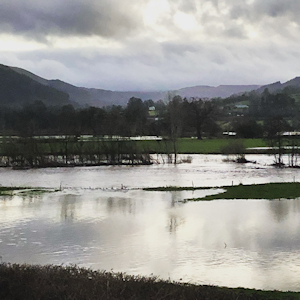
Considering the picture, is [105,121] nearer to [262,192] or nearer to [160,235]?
[262,192]

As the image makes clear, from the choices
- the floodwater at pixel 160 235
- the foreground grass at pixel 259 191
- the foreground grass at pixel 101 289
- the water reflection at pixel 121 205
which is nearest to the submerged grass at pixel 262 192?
the foreground grass at pixel 259 191

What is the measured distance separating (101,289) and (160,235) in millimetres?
8094

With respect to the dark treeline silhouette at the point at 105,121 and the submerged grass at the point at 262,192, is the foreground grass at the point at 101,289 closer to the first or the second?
the submerged grass at the point at 262,192

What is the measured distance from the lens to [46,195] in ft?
101

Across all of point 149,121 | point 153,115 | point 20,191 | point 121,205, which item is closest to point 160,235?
point 121,205

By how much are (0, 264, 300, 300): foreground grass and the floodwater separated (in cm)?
153

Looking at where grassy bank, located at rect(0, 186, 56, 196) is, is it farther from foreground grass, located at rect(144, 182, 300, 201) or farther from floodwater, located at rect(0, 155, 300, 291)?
foreground grass, located at rect(144, 182, 300, 201)

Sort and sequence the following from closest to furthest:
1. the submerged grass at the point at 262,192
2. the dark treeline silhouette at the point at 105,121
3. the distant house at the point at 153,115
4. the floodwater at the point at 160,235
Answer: the floodwater at the point at 160,235, the submerged grass at the point at 262,192, the dark treeline silhouette at the point at 105,121, the distant house at the point at 153,115

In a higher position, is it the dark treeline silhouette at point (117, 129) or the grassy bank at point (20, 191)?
the dark treeline silhouette at point (117, 129)

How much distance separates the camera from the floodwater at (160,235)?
13.9 meters

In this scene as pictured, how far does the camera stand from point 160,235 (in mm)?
18547

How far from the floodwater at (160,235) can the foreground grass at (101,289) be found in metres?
1.53

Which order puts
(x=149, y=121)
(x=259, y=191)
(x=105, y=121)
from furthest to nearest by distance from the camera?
1. (x=149, y=121)
2. (x=105, y=121)
3. (x=259, y=191)

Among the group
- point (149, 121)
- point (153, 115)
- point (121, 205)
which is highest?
point (153, 115)
